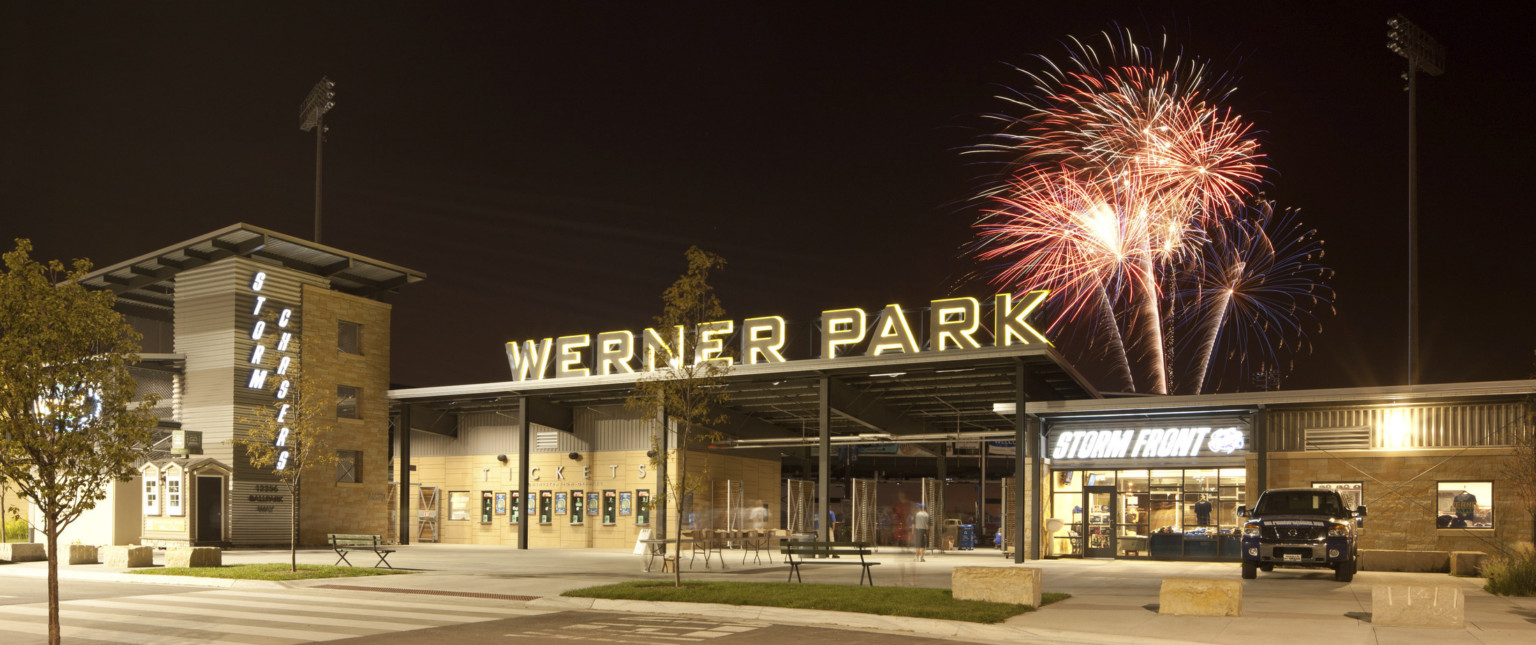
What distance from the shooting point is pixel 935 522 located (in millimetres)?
38812

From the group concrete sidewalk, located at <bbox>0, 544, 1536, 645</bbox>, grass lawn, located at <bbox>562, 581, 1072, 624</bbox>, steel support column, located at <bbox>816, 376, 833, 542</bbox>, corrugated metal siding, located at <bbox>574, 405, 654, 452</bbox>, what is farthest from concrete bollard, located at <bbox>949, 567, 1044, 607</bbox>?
corrugated metal siding, located at <bbox>574, 405, 654, 452</bbox>

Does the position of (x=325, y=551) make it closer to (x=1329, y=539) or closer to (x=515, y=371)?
(x=515, y=371)

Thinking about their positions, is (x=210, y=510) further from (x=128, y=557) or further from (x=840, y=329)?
(x=840, y=329)

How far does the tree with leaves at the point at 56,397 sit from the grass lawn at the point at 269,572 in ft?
30.8

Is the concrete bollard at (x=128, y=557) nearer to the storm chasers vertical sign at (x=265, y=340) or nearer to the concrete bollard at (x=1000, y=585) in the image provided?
the storm chasers vertical sign at (x=265, y=340)

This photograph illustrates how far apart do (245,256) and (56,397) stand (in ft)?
85.2

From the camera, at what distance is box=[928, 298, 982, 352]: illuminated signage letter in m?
Answer: 28.9

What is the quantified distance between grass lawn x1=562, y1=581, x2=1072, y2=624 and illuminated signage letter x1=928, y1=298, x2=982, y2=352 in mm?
12076

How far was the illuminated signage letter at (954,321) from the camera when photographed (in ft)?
94.7

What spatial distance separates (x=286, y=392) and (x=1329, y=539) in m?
28.3

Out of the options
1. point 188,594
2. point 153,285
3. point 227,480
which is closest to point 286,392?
point 227,480

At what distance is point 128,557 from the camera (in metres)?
23.3

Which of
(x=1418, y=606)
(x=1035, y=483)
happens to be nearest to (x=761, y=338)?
(x=1035, y=483)

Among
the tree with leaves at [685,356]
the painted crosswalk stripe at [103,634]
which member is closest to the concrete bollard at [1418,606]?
the tree with leaves at [685,356]
